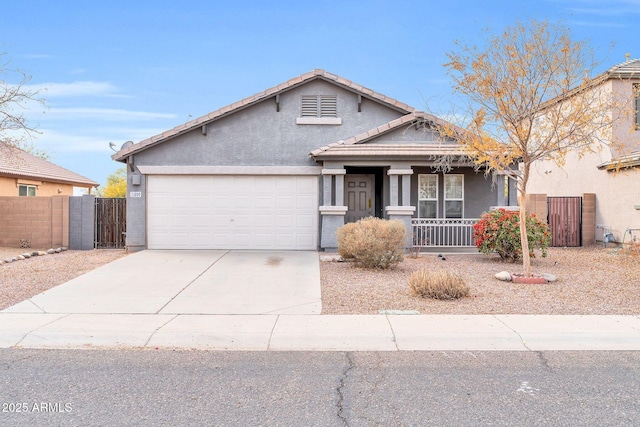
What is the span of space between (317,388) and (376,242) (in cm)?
725

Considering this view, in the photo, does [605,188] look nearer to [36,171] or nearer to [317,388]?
[317,388]

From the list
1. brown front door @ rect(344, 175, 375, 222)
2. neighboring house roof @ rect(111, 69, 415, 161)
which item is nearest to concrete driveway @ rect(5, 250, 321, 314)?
brown front door @ rect(344, 175, 375, 222)

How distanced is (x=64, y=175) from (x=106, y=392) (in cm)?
2747

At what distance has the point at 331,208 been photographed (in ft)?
51.9

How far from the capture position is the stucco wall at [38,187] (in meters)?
23.4

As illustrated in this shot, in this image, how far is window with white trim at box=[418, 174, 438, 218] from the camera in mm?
17234

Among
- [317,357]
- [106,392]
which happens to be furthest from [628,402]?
[106,392]

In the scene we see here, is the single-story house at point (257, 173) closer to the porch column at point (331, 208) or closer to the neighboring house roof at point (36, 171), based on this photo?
the porch column at point (331, 208)

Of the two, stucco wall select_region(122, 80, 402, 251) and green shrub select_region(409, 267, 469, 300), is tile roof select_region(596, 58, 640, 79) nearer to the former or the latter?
stucco wall select_region(122, 80, 402, 251)

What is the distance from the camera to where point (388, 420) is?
4426mm

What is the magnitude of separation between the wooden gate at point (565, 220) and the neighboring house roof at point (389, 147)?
20.2 feet

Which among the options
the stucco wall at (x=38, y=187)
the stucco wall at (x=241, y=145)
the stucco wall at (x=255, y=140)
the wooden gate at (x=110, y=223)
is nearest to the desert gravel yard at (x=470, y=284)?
the wooden gate at (x=110, y=223)

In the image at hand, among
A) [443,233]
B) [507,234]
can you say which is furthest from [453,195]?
[507,234]

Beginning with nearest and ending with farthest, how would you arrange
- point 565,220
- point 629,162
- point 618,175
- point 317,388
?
point 317,388 < point 629,162 < point 618,175 < point 565,220
